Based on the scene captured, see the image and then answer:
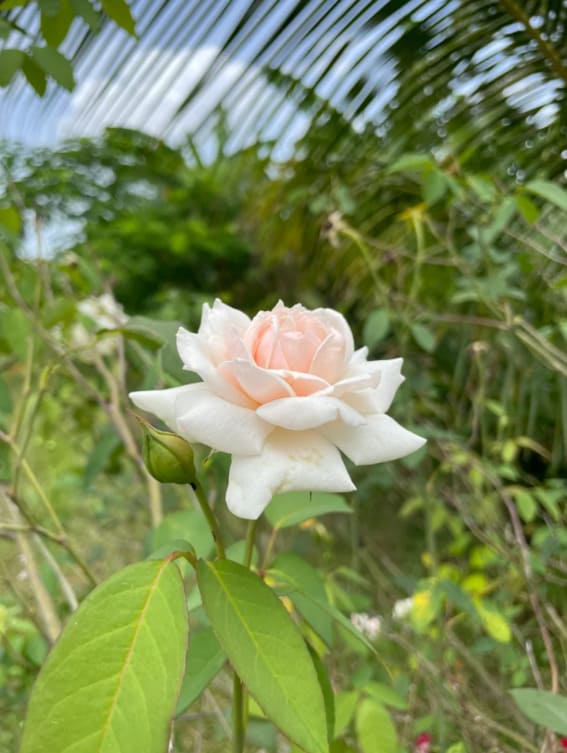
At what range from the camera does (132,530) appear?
2.34 meters

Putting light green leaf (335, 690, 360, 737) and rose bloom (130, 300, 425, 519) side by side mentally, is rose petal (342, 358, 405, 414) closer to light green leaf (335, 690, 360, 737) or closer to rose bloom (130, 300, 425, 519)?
rose bloom (130, 300, 425, 519)

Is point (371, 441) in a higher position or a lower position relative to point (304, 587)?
higher

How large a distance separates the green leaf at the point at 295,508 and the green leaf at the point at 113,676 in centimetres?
24

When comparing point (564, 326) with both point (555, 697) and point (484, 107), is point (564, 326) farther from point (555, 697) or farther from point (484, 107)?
point (555, 697)

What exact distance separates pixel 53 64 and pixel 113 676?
18.9 inches

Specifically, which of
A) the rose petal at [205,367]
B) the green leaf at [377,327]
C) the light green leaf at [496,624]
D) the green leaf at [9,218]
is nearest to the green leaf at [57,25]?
the green leaf at [9,218]

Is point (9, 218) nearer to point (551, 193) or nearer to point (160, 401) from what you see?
point (160, 401)

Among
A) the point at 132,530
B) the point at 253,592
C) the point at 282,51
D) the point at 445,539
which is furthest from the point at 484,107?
the point at 132,530

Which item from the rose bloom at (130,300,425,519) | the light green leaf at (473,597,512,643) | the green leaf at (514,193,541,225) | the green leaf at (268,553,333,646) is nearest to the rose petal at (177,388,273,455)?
the rose bloom at (130,300,425,519)

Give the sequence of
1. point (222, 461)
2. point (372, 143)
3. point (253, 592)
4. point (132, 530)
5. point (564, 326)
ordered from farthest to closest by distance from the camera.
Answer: point (132, 530) < point (372, 143) < point (564, 326) < point (222, 461) < point (253, 592)

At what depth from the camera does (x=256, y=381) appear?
1.16 ft

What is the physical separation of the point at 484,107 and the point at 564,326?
45 centimetres

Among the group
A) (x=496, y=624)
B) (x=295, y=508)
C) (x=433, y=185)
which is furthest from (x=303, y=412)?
(x=496, y=624)

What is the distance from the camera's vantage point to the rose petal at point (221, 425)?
1.12 ft
